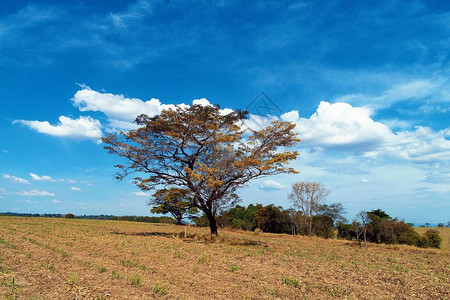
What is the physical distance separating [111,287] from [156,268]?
3053mm

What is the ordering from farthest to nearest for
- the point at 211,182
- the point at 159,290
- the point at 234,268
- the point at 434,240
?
the point at 434,240
the point at 211,182
the point at 234,268
the point at 159,290

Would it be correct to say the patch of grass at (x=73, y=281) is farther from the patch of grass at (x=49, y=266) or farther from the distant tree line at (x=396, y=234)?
the distant tree line at (x=396, y=234)

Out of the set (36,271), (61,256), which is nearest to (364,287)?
(36,271)

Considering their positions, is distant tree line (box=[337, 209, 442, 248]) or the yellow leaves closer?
the yellow leaves

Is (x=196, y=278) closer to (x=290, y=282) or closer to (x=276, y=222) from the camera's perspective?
(x=290, y=282)

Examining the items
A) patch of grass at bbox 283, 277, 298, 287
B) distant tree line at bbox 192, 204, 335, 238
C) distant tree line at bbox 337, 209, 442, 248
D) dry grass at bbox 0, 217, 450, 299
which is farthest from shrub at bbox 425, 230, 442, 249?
patch of grass at bbox 283, 277, 298, 287

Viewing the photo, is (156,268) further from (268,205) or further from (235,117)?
(268,205)

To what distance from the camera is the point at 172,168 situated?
24.8 meters

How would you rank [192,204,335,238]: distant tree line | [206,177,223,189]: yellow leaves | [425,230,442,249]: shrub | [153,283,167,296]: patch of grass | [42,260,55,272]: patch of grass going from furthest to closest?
[192,204,335,238]: distant tree line
[425,230,442,249]: shrub
[206,177,223,189]: yellow leaves
[42,260,55,272]: patch of grass
[153,283,167,296]: patch of grass

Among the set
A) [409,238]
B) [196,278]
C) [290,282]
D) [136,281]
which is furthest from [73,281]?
[409,238]

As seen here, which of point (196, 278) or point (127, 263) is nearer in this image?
point (196, 278)

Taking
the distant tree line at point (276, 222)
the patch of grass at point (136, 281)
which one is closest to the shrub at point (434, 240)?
the distant tree line at point (276, 222)

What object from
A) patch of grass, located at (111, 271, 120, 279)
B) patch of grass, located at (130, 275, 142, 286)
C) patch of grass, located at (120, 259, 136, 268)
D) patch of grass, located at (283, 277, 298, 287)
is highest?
patch of grass, located at (283, 277, 298, 287)

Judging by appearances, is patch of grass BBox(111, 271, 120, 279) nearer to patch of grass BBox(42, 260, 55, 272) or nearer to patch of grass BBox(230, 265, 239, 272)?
patch of grass BBox(42, 260, 55, 272)
